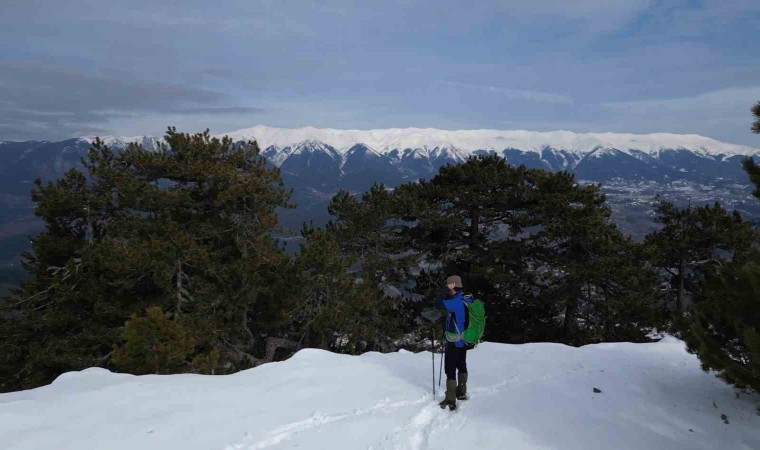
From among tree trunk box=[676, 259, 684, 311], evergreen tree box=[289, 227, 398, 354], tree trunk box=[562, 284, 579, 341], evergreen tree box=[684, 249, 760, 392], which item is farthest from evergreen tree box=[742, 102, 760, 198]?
tree trunk box=[676, 259, 684, 311]

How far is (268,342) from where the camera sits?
19391mm

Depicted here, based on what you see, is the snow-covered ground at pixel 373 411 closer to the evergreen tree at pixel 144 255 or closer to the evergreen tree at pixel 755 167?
the evergreen tree at pixel 755 167

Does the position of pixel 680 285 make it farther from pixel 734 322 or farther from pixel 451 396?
pixel 451 396

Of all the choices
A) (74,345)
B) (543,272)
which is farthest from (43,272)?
(543,272)

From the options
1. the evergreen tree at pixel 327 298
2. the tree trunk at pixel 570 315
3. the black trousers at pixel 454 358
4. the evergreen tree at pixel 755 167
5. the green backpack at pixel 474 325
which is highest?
the evergreen tree at pixel 755 167

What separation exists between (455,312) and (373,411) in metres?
1.98

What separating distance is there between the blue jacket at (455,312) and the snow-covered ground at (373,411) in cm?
124

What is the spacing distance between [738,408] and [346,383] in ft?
21.2

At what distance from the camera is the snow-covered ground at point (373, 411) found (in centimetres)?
580

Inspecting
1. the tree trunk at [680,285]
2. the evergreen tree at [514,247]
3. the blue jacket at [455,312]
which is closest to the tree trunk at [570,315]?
the evergreen tree at [514,247]

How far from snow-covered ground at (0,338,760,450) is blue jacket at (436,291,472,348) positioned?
1243mm

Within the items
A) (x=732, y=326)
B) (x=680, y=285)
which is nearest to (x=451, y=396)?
(x=732, y=326)

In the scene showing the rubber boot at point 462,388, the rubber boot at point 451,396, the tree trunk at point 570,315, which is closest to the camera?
the rubber boot at point 451,396

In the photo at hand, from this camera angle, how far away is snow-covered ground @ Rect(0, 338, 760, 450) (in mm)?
5805
